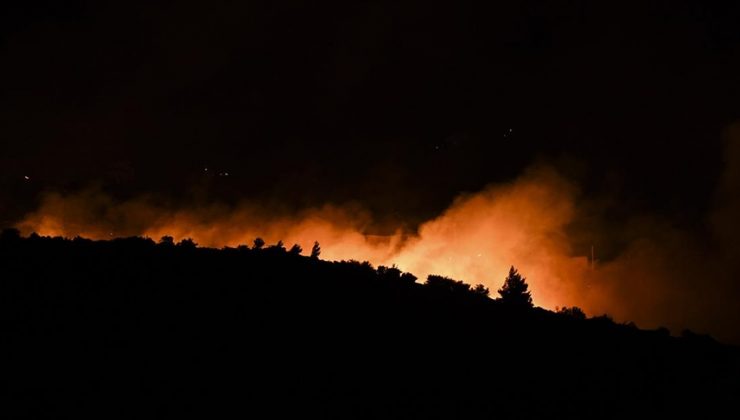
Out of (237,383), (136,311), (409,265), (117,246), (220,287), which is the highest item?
(409,265)

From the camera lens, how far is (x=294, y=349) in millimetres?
10844

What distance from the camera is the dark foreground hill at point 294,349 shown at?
8859mm

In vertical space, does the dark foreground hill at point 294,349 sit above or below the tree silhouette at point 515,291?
below

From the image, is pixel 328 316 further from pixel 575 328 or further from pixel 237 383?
pixel 575 328

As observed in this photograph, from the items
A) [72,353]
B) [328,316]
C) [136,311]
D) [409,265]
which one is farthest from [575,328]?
[409,265]

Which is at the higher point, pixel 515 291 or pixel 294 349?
pixel 515 291

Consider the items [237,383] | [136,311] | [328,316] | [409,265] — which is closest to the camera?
[237,383]

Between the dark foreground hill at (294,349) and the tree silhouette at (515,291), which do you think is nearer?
the dark foreground hill at (294,349)

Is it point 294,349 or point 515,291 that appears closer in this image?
point 294,349

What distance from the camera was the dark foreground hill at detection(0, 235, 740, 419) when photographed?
886 cm

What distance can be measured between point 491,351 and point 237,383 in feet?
19.2

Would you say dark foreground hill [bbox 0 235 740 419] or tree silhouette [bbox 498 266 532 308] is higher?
tree silhouette [bbox 498 266 532 308]

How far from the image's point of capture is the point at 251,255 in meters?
17.2

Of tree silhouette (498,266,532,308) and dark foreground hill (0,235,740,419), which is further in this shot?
tree silhouette (498,266,532,308)
